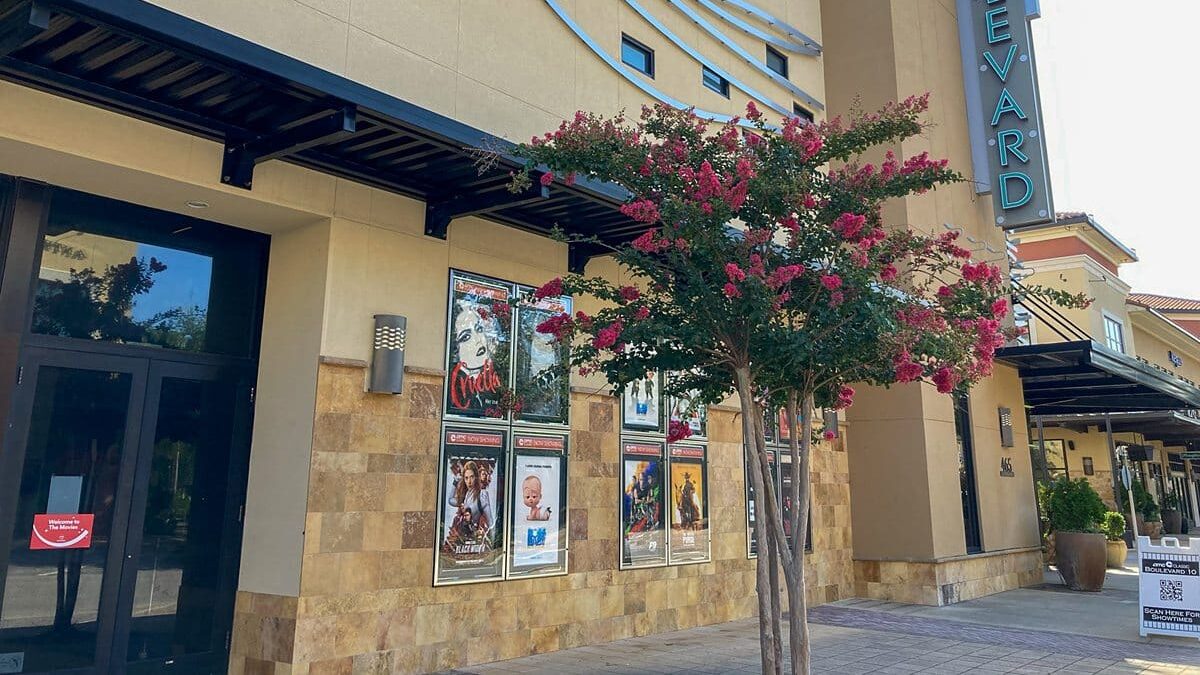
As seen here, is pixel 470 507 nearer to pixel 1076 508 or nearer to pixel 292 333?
pixel 292 333

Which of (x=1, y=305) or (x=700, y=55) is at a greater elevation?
(x=700, y=55)

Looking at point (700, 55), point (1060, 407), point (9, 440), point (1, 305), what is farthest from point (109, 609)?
point (1060, 407)

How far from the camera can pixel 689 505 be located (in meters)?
11.1

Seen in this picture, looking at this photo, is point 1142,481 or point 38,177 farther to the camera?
point 1142,481

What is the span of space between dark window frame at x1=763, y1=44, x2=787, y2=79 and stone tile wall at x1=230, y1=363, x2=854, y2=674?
688 cm

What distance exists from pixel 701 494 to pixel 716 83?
6.01 meters

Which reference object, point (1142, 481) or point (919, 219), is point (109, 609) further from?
point (1142, 481)

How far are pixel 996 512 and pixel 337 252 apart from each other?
13199 millimetres

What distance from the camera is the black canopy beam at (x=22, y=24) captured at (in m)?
4.93

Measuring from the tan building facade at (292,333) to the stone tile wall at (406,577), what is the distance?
3cm

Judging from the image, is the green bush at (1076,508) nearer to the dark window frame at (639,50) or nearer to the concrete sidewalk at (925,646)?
the concrete sidewalk at (925,646)

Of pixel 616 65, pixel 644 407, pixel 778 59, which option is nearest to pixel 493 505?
pixel 644 407

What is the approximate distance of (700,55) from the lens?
1191 centimetres

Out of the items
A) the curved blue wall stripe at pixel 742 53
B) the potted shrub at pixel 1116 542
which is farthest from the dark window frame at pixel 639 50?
the potted shrub at pixel 1116 542
